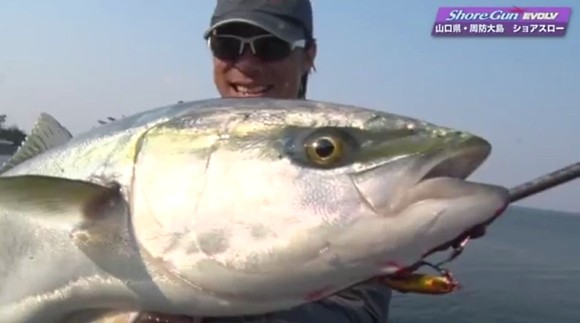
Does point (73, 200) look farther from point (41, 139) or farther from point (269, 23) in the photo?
point (269, 23)

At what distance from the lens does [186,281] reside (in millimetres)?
2150

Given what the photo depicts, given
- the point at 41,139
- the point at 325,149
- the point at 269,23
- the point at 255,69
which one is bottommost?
the point at 325,149

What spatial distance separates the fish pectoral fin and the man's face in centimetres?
208

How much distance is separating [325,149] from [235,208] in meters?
0.30

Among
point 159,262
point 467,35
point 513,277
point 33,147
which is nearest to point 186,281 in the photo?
point 159,262

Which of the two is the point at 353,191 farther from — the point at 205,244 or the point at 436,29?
the point at 436,29

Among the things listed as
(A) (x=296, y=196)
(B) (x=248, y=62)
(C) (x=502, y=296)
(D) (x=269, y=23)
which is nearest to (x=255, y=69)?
(B) (x=248, y=62)

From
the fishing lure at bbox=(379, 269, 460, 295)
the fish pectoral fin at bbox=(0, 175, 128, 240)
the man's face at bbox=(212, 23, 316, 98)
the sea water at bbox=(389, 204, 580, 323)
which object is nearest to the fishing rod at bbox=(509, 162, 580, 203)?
the man's face at bbox=(212, 23, 316, 98)

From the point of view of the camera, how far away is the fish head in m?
1.96

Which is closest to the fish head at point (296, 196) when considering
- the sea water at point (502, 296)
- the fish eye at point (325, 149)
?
the fish eye at point (325, 149)

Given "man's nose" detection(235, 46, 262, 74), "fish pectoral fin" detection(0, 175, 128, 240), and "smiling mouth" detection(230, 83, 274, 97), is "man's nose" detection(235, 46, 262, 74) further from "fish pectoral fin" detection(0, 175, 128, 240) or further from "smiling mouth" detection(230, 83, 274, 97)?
→ "fish pectoral fin" detection(0, 175, 128, 240)

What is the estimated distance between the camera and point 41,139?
2848mm

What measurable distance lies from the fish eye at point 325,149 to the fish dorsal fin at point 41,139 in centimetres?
111

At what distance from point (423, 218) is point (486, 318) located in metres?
14.6
